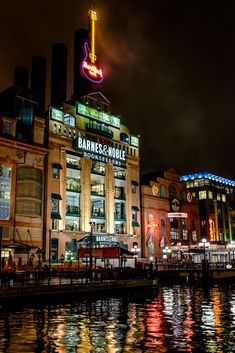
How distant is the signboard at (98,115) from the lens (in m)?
78.6

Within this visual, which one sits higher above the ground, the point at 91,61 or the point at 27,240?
the point at 91,61

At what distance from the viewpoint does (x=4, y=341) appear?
2119cm

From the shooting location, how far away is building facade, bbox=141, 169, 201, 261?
291 ft

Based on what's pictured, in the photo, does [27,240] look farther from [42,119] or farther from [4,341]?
[4,341]

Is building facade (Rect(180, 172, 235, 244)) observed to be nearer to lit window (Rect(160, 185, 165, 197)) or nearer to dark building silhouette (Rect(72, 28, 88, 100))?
lit window (Rect(160, 185, 165, 197))

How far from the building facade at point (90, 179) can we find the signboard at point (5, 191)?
7.74m

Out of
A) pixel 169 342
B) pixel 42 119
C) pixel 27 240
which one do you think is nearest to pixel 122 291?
pixel 27 240

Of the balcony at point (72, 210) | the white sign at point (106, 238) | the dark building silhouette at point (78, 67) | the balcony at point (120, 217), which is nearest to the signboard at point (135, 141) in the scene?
the dark building silhouette at point (78, 67)

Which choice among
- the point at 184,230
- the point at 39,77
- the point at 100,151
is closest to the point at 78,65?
the point at 39,77

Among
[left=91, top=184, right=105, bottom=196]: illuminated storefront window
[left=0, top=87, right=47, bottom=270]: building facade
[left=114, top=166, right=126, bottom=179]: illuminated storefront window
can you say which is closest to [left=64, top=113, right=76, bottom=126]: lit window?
[left=0, top=87, right=47, bottom=270]: building facade

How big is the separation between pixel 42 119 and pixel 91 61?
879 inches

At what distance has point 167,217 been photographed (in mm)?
94438

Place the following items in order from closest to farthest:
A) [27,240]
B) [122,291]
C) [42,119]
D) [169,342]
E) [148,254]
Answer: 1. [169,342]
2. [122,291]
3. [27,240]
4. [42,119]
5. [148,254]

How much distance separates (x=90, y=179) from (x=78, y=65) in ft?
117
